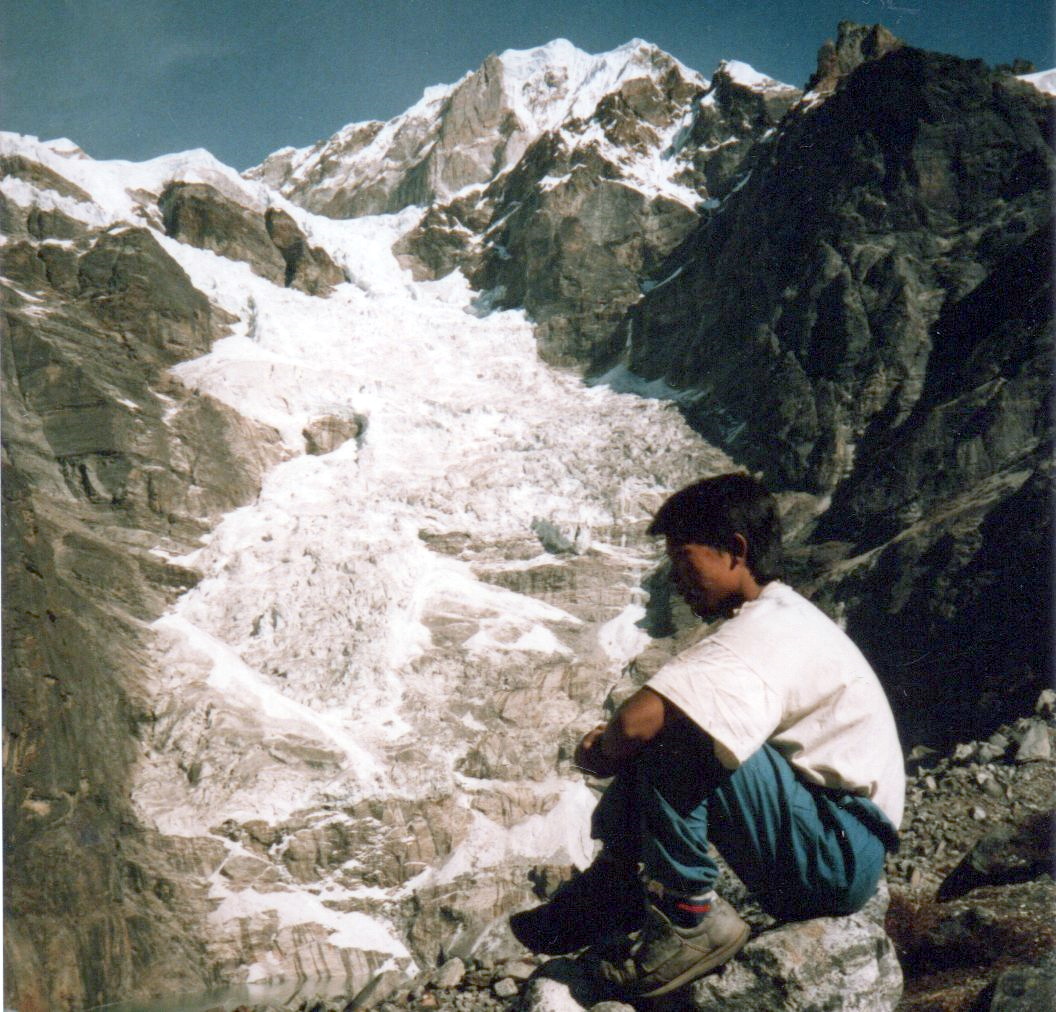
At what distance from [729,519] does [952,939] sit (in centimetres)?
319

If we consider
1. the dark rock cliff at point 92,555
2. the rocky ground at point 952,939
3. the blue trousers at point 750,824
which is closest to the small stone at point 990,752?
the rocky ground at point 952,939

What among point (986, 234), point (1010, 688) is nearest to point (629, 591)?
point (1010, 688)

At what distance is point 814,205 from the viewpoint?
58281 mm

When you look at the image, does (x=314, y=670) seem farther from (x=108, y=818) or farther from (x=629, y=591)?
(x=629, y=591)

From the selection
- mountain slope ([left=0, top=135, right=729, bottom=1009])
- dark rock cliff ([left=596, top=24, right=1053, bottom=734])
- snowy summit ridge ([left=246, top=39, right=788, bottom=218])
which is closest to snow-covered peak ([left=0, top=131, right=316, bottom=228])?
mountain slope ([left=0, top=135, right=729, bottom=1009])

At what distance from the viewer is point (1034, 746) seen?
9938mm

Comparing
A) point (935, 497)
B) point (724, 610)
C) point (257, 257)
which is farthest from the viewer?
point (257, 257)

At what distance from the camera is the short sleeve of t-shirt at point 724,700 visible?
2244mm

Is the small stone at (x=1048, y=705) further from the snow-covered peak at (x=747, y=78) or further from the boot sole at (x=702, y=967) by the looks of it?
the snow-covered peak at (x=747, y=78)

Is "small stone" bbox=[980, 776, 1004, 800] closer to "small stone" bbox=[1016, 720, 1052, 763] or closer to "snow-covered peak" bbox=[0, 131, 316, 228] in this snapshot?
"small stone" bbox=[1016, 720, 1052, 763]

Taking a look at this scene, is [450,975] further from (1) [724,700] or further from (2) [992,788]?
(2) [992,788]

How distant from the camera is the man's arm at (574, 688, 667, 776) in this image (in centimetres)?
232

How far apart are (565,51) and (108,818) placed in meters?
118

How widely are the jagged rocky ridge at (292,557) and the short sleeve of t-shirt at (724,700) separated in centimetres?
667
